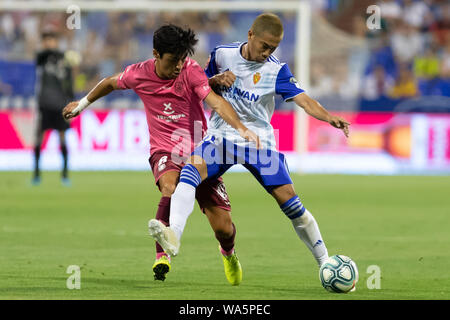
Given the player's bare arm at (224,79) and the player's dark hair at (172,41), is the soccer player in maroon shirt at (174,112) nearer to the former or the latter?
the player's dark hair at (172,41)

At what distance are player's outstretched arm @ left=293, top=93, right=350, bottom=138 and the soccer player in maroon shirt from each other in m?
0.67

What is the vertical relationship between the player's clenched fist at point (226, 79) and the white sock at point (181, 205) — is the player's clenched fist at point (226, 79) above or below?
above

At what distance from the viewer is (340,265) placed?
6.49 metres

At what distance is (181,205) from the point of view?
641cm

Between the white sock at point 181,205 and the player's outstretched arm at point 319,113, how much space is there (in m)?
0.97

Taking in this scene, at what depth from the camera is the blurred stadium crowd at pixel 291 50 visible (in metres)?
20.1

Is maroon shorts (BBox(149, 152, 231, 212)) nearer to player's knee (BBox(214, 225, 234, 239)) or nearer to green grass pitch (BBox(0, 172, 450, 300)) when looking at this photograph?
player's knee (BBox(214, 225, 234, 239))

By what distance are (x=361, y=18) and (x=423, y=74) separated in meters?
→ 2.14

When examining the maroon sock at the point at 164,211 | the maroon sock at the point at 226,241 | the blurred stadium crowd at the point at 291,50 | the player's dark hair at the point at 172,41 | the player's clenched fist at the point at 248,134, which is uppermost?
the blurred stadium crowd at the point at 291,50
